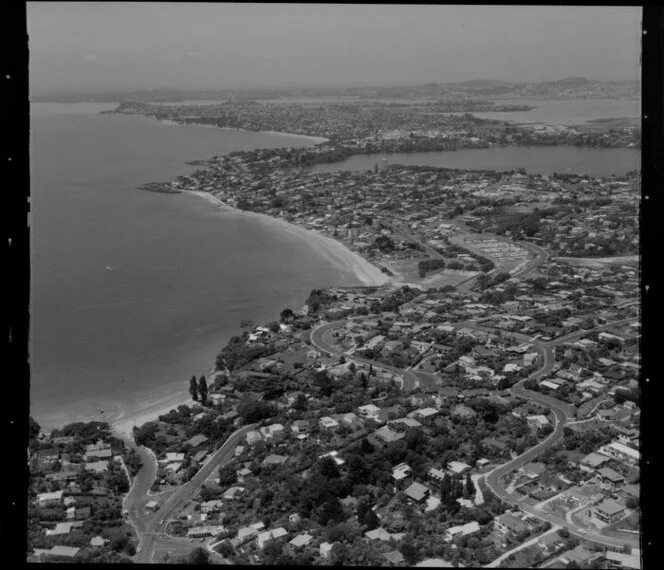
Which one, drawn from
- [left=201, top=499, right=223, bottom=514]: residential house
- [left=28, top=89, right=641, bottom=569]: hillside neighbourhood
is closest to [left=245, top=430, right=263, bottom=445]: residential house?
[left=28, top=89, right=641, bottom=569]: hillside neighbourhood

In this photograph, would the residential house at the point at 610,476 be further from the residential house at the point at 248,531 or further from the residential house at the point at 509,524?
the residential house at the point at 248,531

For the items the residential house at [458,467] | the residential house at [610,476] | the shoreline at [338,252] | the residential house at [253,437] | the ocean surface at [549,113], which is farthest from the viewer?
the ocean surface at [549,113]

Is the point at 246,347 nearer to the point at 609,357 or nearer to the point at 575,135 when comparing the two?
the point at 609,357

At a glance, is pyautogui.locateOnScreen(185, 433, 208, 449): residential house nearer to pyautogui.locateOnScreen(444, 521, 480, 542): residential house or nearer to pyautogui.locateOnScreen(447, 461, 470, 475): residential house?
pyautogui.locateOnScreen(447, 461, 470, 475): residential house

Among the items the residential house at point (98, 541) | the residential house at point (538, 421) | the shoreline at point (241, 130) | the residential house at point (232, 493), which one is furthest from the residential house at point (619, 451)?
the shoreline at point (241, 130)

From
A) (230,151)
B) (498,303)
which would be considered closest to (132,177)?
(230,151)
